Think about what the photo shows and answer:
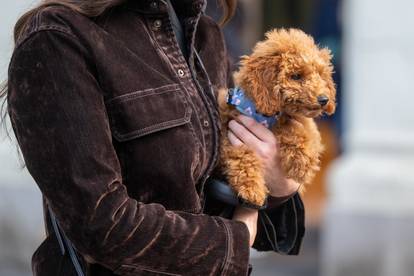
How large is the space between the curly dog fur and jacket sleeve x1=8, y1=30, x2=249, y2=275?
1.03 feet

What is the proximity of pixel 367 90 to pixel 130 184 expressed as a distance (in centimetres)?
396

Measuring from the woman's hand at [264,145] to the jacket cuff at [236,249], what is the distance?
0.20 meters

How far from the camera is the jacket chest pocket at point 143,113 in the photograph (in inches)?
76.3

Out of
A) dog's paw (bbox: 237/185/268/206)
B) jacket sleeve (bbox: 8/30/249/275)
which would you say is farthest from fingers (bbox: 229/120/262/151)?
jacket sleeve (bbox: 8/30/249/275)

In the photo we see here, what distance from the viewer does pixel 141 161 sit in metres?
1.97

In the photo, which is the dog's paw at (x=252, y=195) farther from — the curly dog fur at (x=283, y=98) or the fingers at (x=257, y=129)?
the fingers at (x=257, y=129)

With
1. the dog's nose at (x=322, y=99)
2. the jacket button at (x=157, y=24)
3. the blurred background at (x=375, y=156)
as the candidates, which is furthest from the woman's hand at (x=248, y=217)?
the blurred background at (x=375, y=156)

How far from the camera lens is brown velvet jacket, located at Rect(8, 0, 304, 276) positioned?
1860 mm

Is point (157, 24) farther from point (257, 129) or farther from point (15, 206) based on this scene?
point (15, 206)

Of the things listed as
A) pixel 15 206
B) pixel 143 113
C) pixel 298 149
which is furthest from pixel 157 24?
pixel 15 206

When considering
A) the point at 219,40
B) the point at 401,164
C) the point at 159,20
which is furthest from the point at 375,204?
the point at 159,20

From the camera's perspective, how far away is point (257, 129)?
224 cm

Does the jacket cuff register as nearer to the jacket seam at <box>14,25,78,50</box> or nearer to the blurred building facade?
the jacket seam at <box>14,25,78,50</box>

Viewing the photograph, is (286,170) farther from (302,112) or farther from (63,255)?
(63,255)
